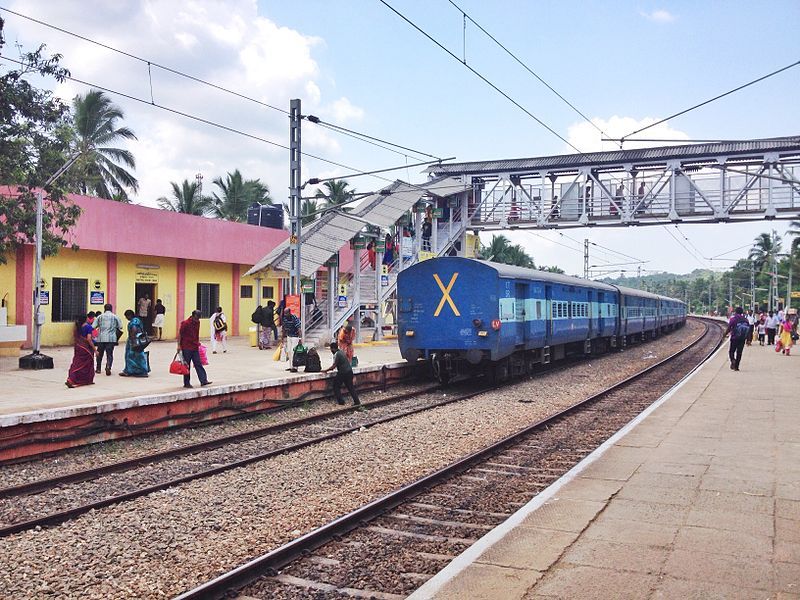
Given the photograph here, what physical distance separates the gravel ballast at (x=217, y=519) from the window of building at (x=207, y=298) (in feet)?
54.0

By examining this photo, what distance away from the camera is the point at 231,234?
2723 cm

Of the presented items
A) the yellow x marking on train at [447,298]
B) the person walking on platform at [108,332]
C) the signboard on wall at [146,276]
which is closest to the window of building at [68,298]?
the signboard on wall at [146,276]

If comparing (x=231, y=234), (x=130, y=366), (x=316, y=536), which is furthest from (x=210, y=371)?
(x=231, y=234)

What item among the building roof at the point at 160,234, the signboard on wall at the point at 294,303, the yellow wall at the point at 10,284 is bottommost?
the signboard on wall at the point at 294,303

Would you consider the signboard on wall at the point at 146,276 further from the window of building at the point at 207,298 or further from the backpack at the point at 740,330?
the backpack at the point at 740,330

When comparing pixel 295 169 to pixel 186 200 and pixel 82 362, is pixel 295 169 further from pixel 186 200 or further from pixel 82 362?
pixel 186 200

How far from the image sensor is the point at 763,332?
105 feet

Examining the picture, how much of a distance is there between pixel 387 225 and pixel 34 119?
12048 millimetres

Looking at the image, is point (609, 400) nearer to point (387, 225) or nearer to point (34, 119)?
point (387, 225)

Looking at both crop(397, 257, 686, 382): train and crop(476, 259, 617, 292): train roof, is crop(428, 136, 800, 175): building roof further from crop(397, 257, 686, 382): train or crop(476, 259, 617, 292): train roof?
crop(397, 257, 686, 382): train

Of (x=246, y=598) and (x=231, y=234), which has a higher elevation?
(x=231, y=234)

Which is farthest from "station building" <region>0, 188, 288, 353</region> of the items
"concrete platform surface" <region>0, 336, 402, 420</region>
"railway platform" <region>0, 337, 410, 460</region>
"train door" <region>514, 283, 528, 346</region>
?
"train door" <region>514, 283, 528, 346</region>

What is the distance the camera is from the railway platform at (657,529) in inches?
178

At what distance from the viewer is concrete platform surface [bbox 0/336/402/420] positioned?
11.2 meters
